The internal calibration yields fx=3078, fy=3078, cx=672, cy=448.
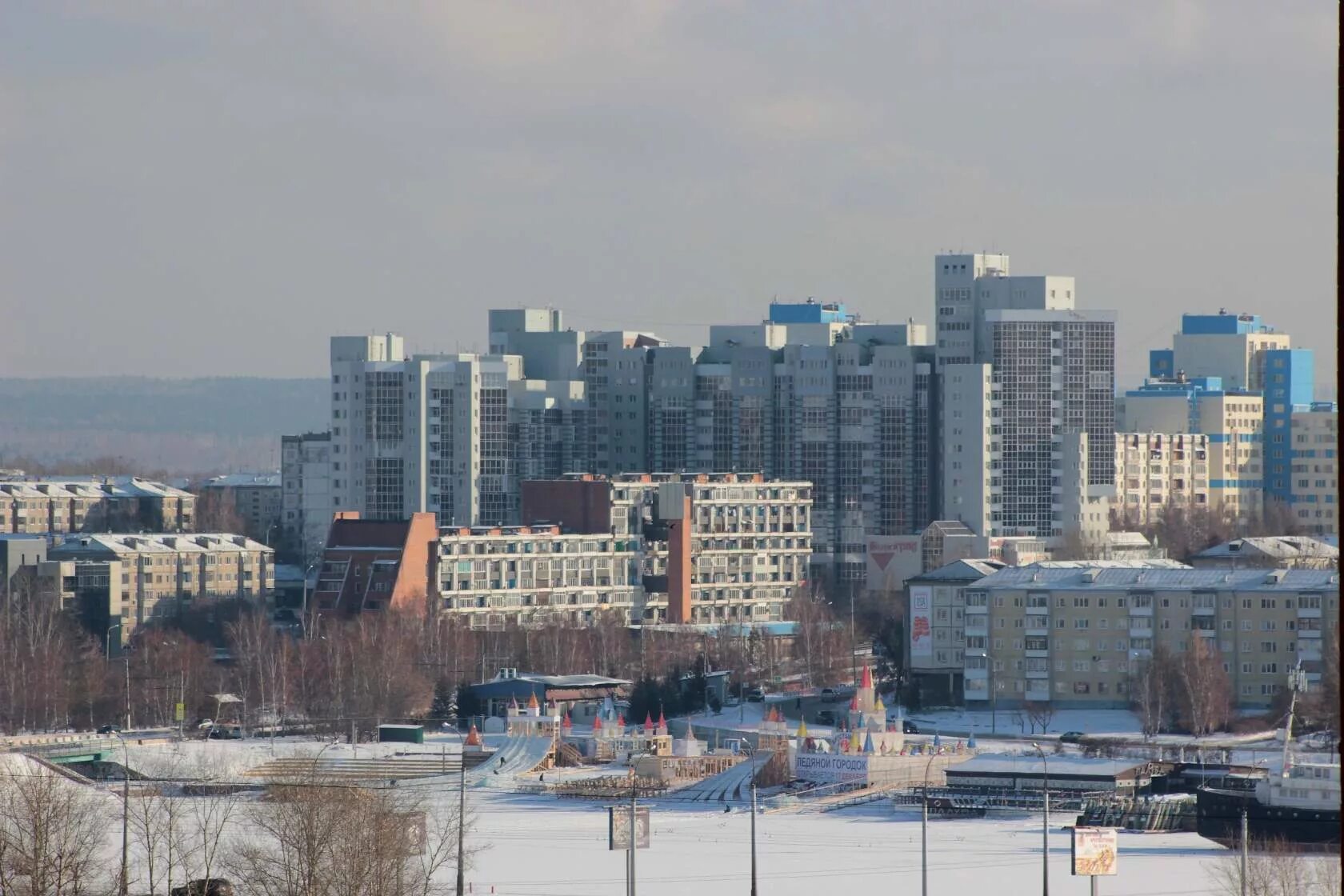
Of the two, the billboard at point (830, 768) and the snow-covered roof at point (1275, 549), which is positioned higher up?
the snow-covered roof at point (1275, 549)

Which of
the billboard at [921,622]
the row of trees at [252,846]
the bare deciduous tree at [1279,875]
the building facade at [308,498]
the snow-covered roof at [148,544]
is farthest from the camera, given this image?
the building facade at [308,498]

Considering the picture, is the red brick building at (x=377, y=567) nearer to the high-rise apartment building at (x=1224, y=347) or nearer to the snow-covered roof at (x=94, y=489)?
the snow-covered roof at (x=94, y=489)

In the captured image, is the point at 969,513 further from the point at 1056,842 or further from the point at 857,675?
the point at 1056,842

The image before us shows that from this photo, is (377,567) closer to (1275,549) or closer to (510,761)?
(1275,549)

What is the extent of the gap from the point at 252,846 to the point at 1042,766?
1662cm

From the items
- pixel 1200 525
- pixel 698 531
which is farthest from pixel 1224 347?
pixel 698 531

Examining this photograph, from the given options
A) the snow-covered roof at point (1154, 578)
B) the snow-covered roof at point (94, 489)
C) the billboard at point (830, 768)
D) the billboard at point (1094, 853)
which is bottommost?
the billboard at point (830, 768)

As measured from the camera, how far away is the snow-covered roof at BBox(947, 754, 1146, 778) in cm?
4784

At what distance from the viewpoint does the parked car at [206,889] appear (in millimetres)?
30828

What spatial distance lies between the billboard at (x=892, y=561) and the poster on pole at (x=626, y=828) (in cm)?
4533

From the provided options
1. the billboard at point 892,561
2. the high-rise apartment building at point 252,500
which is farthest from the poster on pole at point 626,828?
the high-rise apartment building at point 252,500

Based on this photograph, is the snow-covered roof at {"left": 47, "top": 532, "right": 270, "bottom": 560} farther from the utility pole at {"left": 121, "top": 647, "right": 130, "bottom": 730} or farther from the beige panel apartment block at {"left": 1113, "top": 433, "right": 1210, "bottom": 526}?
the beige panel apartment block at {"left": 1113, "top": 433, "right": 1210, "bottom": 526}

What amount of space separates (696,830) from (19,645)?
85.9ft

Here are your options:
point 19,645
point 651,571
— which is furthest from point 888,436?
point 19,645
